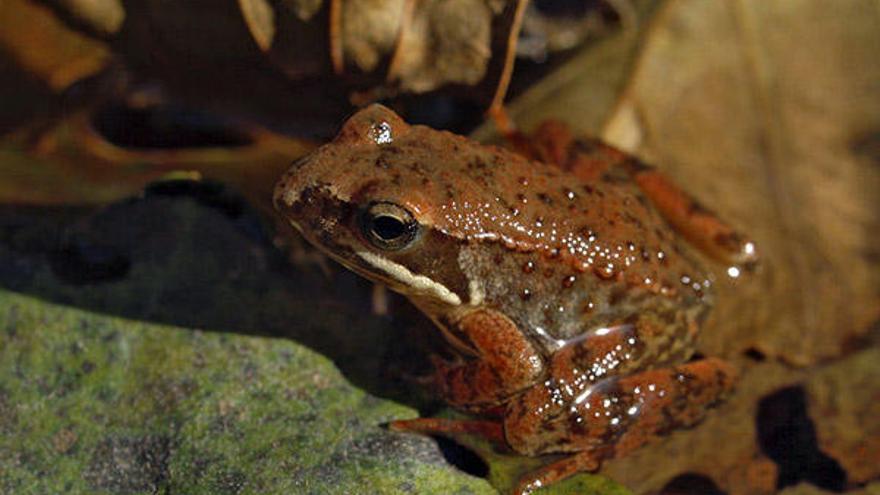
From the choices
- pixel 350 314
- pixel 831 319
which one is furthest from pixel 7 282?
pixel 831 319

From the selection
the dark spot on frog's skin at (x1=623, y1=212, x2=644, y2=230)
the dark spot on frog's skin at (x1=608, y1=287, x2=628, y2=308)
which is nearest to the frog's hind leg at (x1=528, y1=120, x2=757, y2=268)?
the dark spot on frog's skin at (x1=623, y1=212, x2=644, y2=230)

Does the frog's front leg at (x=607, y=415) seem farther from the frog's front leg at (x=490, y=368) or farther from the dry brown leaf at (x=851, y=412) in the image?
the dry brown leaf at (x=851, y=412)

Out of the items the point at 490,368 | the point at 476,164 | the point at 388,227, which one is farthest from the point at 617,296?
the point at 388,227

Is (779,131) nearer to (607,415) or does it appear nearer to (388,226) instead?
(607,415)

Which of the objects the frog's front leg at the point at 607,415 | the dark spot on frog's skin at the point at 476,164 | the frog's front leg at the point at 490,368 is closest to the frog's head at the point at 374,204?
the dark spot on frog's skin at the point at 476,164

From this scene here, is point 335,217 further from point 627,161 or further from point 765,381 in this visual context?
point 765,381

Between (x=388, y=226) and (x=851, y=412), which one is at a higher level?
(x=388, y=226)
